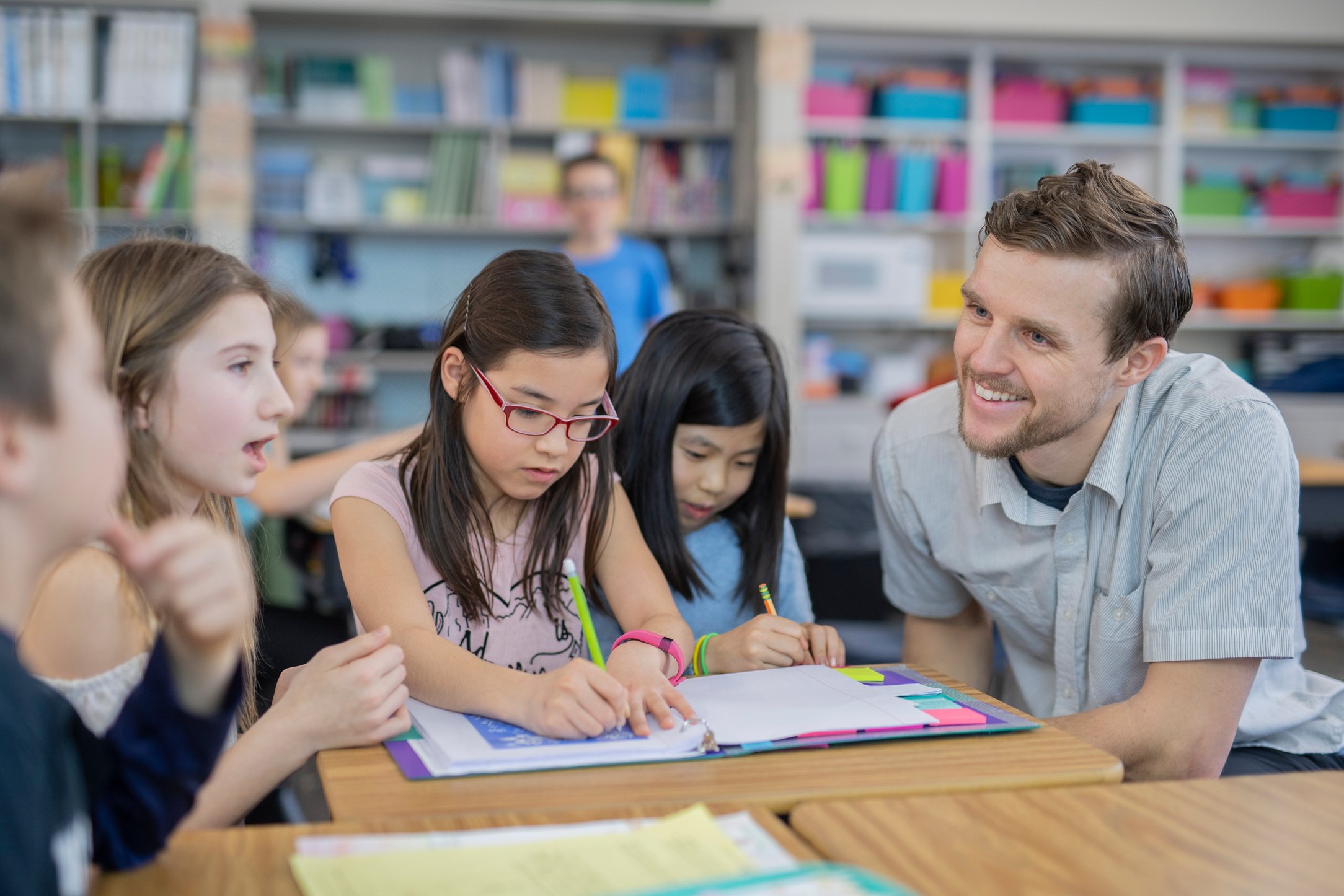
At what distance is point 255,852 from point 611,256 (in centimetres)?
345

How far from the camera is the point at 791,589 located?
182 cm

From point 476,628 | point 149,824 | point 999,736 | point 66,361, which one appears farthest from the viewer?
point 476,628

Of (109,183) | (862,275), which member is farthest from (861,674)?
(109,183)

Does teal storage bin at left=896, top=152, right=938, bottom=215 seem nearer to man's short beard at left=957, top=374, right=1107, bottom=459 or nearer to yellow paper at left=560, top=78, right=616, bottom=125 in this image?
yellow paper at left=560, top=78, right=616, bottom=125

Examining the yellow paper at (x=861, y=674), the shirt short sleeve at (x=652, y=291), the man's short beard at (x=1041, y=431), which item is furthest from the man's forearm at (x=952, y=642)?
the shirt short sleeve at (x=652, y=291)

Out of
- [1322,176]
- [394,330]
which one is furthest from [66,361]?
[1322,176]

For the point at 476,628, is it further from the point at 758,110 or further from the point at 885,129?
the point at 885,129

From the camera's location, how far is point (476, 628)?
1468 mm

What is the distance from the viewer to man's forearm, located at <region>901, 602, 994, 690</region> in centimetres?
178

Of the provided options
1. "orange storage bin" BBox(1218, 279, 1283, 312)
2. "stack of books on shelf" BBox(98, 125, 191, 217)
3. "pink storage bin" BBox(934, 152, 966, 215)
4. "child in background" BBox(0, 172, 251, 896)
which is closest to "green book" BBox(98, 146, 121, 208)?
"stack of books on shelf" BBox(98, 125, 191, 217)

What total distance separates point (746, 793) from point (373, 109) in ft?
15.1

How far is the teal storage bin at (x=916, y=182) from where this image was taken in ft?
16.9

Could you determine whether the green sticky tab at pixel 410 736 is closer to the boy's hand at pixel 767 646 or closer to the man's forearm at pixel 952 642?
the boy's hand at pixel 767 646

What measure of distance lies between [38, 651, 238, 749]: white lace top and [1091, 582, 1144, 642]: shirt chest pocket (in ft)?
3.76
